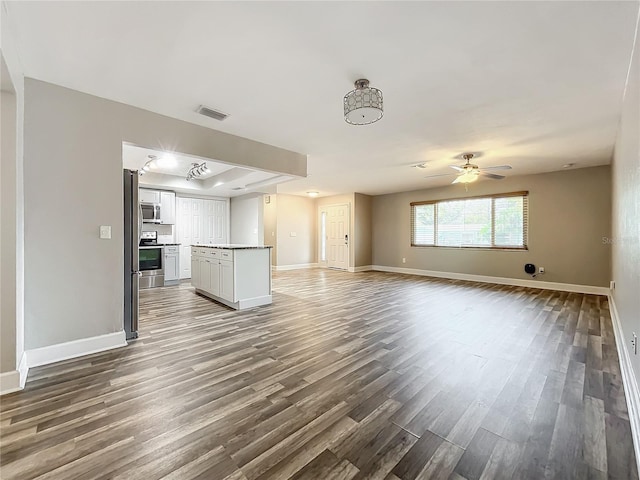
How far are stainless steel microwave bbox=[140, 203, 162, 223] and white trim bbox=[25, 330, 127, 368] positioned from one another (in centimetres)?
444

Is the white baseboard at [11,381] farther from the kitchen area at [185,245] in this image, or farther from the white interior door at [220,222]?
the white interior door at [220,222]

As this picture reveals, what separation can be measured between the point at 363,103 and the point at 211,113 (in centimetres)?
184

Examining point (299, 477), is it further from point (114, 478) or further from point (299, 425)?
point (114, 478)

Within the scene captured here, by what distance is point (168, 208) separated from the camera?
6.98m

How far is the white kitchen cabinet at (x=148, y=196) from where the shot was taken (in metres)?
6.51

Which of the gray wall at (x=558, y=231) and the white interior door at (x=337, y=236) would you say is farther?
the white interior door at (x=337, y=236)

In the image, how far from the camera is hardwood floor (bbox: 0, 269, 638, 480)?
1.41 metres

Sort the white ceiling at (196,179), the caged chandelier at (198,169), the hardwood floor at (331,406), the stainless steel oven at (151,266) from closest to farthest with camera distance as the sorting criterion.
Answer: the hardwood floor at (331,406) < the white ceiling at (196,179) < the caged chandelier at (198,169) < the stainless steel oven at (151,266)

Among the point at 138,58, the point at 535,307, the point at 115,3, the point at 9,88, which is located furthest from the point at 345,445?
the point at 535,307

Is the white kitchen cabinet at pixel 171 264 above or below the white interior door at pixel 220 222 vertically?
below

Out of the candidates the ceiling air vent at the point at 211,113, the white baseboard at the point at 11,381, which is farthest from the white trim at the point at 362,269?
the white baseboard at the point at 11,381

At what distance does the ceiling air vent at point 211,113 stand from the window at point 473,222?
6.29 m

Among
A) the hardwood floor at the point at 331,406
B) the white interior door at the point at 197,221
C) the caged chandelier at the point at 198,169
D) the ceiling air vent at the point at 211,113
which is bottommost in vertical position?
the hardwood floor at the point at 331,406

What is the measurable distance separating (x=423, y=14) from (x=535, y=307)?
464cm
